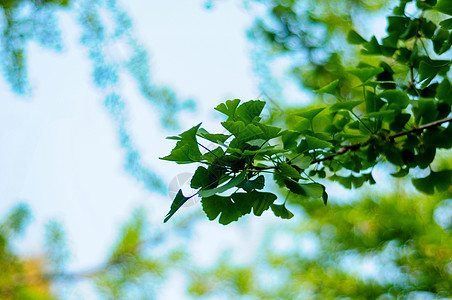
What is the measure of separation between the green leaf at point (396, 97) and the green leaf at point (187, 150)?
0.14 metres

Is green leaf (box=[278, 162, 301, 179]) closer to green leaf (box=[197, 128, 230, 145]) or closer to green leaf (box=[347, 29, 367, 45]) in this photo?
green leaf (box=[197, 128, 230, 145])

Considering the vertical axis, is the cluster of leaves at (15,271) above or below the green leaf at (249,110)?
above

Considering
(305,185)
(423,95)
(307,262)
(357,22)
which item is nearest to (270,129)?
(305,185)

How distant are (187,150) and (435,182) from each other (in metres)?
0.23

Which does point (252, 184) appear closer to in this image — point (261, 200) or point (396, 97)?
point (261, 200)

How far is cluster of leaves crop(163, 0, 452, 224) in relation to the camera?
7.7 inches

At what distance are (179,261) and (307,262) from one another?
38 centimetres

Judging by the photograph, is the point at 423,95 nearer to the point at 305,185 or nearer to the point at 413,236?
the point at 305,185

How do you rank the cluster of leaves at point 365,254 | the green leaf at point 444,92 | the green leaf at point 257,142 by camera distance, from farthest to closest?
the cluster of leaves at point 365,254
the green leaf at point 444,92
the green leaf at point 257,142

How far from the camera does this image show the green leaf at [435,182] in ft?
1.04

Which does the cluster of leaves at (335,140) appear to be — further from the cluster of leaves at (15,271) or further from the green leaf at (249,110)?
the cluster of leaves at (15,271)

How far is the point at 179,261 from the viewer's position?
3.83 ft

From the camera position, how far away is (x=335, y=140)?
0.87ft

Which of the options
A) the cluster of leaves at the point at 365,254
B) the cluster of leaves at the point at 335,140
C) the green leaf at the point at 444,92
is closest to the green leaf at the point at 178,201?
the cluster of leaves at the point at 335,140
